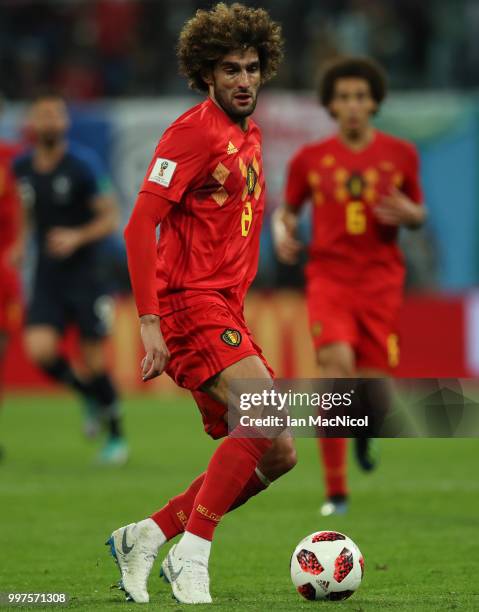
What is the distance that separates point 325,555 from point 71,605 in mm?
960

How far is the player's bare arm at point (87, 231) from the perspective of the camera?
10405mm

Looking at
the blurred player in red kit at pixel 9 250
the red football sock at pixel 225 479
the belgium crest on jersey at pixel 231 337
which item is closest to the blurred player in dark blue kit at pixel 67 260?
the blurred player in red kit at pixel 9 250

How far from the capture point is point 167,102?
18.2 meters

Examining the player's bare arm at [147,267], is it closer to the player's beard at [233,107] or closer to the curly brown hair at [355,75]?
the player's beard at [233,107]

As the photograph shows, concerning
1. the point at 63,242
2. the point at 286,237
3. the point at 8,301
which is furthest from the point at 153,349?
the point at 8,301

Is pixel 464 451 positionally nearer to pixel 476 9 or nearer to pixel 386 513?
pixel 386 513

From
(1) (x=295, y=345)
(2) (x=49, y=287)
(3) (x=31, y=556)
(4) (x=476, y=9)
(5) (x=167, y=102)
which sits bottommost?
(3) (x=31, y=556)

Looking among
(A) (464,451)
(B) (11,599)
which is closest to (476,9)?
(A) (464,451)

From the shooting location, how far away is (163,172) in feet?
16.6

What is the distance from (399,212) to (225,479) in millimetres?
3191

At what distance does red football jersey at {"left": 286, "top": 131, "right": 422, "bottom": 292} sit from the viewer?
820 centimetres

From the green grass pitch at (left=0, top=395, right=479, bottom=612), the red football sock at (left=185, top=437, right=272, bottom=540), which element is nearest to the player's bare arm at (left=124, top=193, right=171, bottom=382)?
the red football sock at (left=185, top=437, right=272, bottom=540)

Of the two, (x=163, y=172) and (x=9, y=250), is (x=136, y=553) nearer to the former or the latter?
(x=163, y=172)

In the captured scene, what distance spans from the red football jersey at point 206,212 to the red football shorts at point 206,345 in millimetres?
58
